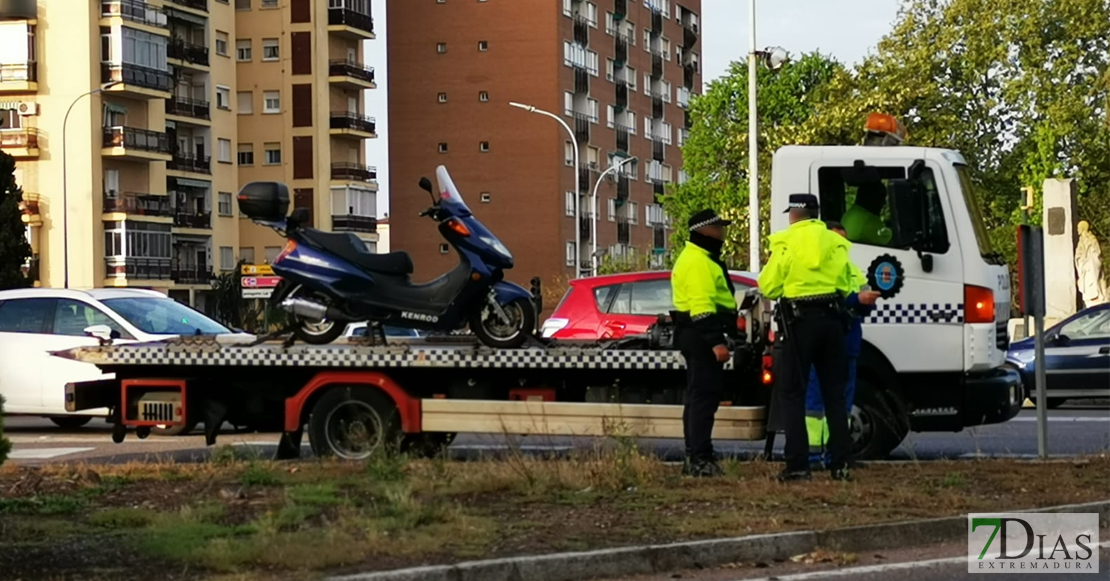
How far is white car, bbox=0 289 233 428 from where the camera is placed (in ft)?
62.6

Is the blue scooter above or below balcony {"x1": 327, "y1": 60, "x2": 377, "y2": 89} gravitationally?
below

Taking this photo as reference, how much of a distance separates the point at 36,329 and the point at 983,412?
1090cm

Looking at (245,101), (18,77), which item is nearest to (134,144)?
(18,77)

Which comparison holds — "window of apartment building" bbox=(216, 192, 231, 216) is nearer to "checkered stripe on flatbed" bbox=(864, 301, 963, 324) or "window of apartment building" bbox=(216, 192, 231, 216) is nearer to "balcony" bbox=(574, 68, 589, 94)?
"balcony" bbox=(574, 68, 589, 94)

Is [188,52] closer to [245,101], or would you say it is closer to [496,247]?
[245,101]

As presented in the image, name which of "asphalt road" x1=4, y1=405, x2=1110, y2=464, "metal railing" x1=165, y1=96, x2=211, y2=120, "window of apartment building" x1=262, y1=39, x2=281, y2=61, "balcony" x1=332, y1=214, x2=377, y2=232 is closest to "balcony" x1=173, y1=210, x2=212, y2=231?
"metal railing" x1=165, y1=96, x2=211, y2=120

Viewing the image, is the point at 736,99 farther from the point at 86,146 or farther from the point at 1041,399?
the point at 1041,399

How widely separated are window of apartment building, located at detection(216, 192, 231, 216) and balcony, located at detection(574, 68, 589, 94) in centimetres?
2326

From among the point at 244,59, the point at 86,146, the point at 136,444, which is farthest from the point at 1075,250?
the point at 244,59

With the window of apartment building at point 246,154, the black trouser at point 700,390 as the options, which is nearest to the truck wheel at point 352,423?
the black trouser at point 700,390

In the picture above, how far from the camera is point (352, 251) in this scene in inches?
570

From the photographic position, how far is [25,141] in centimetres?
6831

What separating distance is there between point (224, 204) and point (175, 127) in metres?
5.54

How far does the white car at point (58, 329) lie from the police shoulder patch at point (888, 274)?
8.44 metres
